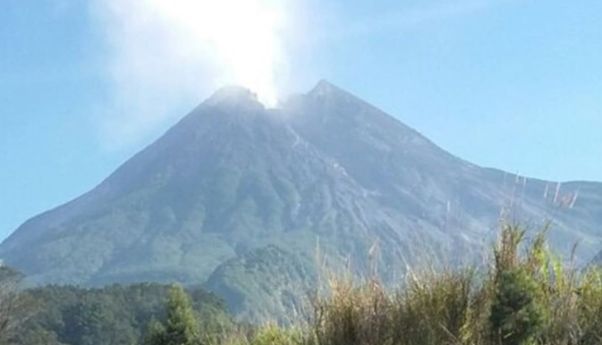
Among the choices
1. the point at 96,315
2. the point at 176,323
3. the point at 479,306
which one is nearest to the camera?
the point at 479,306

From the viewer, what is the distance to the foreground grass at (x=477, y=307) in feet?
12.1

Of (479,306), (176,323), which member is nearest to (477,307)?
→ (479,306)

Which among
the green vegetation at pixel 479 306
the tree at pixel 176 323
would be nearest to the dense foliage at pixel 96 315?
the tree at pixel 176 323

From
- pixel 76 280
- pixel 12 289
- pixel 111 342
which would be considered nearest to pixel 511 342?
pixel 12 289

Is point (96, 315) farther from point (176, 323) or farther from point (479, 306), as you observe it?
point (479, 306)

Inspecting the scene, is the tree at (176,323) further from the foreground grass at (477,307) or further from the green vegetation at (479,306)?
the foreground grass at (477,307)

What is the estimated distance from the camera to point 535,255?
4148 millimetres

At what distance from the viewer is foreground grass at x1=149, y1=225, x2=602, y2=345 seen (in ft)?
12.1

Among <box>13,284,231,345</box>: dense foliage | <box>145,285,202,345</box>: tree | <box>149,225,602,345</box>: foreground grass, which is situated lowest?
<box>13,284,231,345</box>: dense foliage

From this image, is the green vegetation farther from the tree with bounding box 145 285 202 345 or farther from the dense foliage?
the dense foliage

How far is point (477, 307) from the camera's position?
3.88 meters

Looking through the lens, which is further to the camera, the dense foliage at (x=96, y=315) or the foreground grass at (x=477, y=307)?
the dense foliage at (x=96, y=315)

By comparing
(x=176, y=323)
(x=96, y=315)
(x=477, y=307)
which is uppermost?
(x=477, y=307)

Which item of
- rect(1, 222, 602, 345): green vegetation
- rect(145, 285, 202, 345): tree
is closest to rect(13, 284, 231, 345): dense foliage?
rect(145, 285, 202, 345): tree
